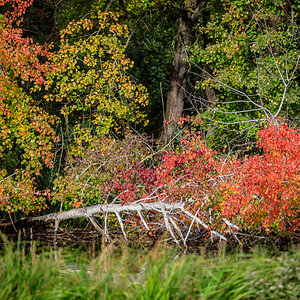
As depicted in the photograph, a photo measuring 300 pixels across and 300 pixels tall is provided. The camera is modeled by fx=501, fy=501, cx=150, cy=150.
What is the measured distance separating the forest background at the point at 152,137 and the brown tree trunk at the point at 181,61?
38mm

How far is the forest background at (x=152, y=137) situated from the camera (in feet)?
35.3

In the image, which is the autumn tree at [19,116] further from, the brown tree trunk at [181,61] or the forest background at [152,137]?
the brown tree trunk at [181,61]

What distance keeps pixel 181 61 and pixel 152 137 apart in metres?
3.56

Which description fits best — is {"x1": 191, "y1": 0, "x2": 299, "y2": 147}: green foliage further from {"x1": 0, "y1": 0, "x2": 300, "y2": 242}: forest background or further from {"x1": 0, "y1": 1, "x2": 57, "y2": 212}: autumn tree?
{"x1": 0, "y1": 1, "x2": 57, "y2": 212}: autumn tree

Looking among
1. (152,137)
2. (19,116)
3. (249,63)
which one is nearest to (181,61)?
(249,63)

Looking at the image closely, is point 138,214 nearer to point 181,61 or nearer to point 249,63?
point 181,61

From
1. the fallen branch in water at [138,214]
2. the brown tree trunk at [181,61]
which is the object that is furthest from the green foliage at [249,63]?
the fallen branch in water at [138,214]

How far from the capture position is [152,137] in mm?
14539

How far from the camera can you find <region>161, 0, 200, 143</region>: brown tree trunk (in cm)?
1633

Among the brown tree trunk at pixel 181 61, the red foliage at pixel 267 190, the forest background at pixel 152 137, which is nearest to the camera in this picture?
the red foliage at pixel 267 190

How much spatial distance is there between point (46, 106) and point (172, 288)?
1110cm

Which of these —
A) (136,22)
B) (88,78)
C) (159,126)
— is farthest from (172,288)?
(159,126)

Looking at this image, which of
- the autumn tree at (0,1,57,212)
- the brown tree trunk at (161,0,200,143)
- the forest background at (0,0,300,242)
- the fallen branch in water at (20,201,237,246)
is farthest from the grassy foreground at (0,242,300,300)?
the brown tree trunk at (161,0,200,143)

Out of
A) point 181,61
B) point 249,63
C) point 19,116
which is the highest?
point 181,61
